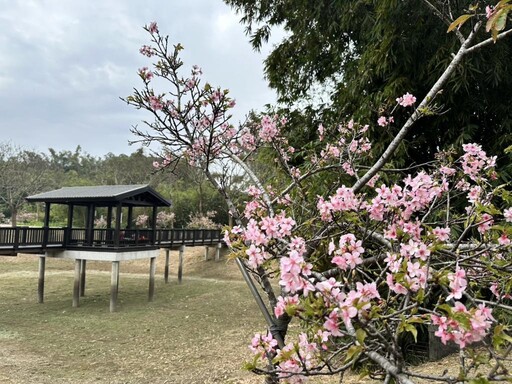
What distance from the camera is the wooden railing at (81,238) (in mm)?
9812

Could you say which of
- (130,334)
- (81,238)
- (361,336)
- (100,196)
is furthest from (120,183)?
(361,336)

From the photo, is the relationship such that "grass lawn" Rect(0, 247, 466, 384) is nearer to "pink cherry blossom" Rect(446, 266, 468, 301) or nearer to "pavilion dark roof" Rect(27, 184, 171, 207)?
"pink cherry blossom" Rect(446, 266, 468, 301)

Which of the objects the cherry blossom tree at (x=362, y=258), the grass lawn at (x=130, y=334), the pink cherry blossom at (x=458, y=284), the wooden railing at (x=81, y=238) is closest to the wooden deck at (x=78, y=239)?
the wooden railing at (x=81, y=238)

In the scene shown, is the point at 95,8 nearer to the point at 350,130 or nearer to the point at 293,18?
the point at 293,18

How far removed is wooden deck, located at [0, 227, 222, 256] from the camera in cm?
978

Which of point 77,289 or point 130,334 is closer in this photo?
point 130,334

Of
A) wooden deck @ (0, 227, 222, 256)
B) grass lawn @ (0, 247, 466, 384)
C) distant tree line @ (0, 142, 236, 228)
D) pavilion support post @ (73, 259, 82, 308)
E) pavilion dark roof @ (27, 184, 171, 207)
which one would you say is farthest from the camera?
distant tree line @ (0, 142, 236, 228)

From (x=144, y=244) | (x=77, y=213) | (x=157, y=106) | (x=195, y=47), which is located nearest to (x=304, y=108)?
(x=195, y=47)

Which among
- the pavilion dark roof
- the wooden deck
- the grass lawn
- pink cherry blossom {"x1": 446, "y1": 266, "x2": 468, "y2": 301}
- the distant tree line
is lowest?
the grass lawn

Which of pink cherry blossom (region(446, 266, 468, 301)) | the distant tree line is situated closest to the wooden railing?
the distant tree line

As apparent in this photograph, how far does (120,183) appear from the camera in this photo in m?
31.7

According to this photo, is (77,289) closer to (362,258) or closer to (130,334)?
(130,334)

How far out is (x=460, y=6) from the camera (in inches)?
170

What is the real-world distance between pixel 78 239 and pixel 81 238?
88 millimetres
